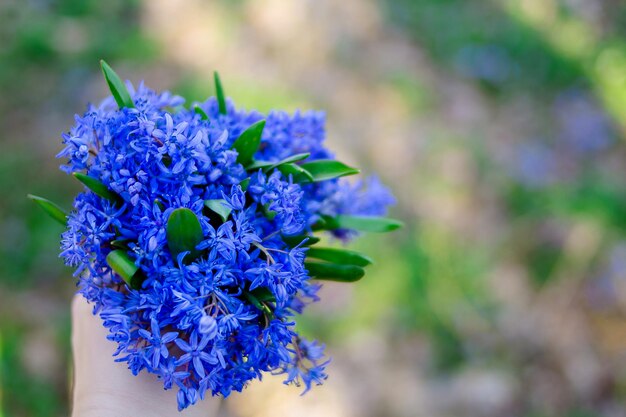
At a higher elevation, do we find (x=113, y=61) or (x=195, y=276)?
(x=113, y=61)

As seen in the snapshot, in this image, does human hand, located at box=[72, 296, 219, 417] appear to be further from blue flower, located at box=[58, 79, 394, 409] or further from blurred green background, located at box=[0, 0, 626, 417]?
blurred green background, located at box=[0, 0, 626, 417]

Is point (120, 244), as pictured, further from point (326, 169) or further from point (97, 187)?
point (326, 169)

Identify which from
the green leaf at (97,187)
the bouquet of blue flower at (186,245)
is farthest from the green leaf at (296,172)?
the green leaf at (97,187)

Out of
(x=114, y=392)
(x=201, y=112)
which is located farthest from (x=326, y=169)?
(x=114, y=392)

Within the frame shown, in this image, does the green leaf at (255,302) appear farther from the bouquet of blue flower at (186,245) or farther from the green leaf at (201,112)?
the green leaf at (201,112)

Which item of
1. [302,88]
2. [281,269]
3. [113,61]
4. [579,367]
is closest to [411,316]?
[579,367]

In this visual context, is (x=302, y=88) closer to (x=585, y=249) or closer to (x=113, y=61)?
(x=113, y=61)
